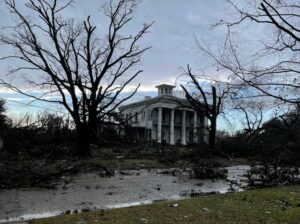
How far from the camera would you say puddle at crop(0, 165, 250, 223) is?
28.5ft

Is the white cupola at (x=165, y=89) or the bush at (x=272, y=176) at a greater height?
the white cupola at (x=165, y=89)

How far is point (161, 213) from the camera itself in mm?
7516

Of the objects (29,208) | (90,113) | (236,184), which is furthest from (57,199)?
(90,113)

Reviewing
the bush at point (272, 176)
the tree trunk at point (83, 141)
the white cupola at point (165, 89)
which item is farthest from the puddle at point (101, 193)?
the white cupola at point (165, 89)

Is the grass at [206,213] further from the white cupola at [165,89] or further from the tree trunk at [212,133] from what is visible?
the white cupola at [165,89]

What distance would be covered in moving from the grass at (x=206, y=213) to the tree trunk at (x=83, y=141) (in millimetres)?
13787

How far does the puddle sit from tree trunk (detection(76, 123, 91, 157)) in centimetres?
800

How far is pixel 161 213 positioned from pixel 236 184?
5.45m

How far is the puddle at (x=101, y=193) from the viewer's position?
8.67 metres

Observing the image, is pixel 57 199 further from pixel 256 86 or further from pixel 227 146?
pixel 227 146

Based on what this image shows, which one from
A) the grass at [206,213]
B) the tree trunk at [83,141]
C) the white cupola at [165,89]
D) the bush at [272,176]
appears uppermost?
the white cupola at [165,89]

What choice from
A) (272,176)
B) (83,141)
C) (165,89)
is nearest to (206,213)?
(272,176)

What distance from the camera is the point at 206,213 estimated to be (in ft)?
24.5

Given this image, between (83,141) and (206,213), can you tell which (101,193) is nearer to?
(206,213)
